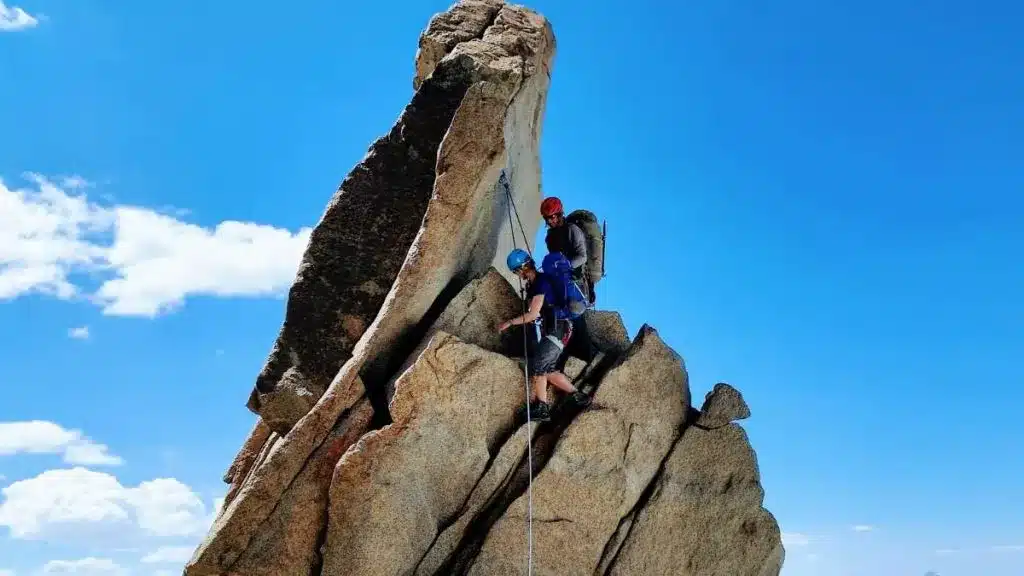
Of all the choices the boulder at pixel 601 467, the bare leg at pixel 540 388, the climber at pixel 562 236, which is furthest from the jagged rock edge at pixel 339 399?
the boulder at pixel 601 467

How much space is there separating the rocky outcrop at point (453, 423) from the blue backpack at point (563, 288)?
2.60 feet

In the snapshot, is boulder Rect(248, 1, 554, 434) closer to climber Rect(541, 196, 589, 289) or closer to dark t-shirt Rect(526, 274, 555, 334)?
climber Rect(541, 196, 589, 289)

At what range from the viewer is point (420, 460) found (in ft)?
42.6

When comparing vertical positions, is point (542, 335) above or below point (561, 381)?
above

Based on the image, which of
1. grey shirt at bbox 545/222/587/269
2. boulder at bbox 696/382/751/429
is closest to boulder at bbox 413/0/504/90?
grey shirt at bbox 545/222/587/269

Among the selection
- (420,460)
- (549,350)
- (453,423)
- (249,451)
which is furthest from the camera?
(249,451)

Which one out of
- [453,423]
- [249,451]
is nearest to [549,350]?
[453,423]

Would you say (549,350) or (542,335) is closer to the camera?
(549,350)

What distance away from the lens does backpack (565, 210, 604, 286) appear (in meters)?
17.2

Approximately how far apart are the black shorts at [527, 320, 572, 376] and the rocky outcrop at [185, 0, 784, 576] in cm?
38

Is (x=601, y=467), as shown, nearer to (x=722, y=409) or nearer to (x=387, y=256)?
(x=722, y=409)

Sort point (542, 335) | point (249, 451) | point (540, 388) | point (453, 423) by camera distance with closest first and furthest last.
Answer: point (453, 423) < point (540, 388) < point (542, 335) < point (249, 451)

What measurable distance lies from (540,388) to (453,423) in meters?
1.49

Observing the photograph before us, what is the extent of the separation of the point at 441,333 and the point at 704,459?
474 cm
